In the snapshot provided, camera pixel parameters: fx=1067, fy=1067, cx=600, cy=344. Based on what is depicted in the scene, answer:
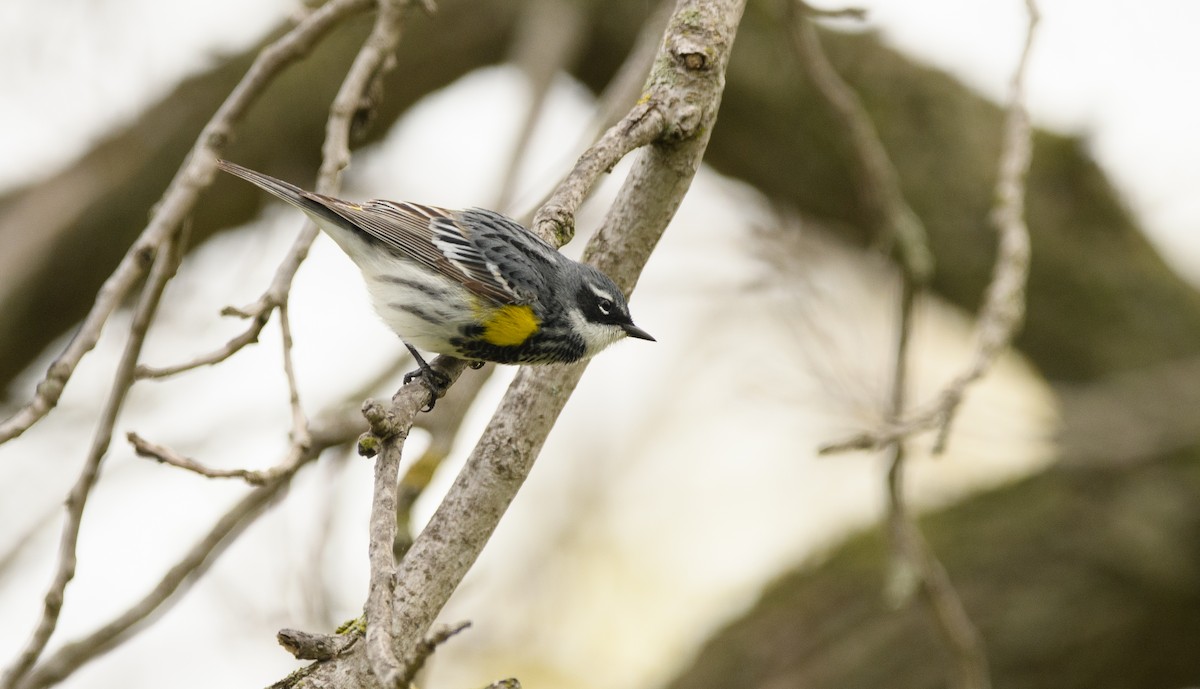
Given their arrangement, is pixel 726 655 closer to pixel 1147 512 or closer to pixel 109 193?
pixel 1147 512

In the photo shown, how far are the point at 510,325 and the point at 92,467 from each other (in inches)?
50.5

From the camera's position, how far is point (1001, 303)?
3.57 m

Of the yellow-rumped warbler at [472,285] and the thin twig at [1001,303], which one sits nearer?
the thin twig at [1001,303]

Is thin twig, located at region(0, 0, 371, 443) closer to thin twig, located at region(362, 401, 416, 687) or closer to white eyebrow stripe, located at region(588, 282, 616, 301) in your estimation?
thin twig, located at region(362, 401, 416, 687)

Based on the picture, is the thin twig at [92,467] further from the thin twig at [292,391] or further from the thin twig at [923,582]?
the thin twig at [923,582]

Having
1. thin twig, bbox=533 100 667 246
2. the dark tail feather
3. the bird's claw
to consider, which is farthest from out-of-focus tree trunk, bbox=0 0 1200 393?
thin twig, bbox=533 100 667 246

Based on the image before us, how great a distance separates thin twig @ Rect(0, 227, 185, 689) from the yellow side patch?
97 centimetres

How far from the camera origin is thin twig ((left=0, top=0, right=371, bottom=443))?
2604 mm

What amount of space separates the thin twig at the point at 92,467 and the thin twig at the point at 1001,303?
1.98 m

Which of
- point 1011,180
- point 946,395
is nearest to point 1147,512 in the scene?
point 1011,180

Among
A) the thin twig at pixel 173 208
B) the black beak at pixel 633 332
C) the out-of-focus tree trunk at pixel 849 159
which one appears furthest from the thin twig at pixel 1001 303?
the out-of-focus tree trunk at pixel 849 159

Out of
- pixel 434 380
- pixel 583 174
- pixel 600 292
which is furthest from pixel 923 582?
pixel 583 174

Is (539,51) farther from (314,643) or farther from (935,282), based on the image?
(314,643)

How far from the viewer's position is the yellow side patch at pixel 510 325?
341 centimetres
